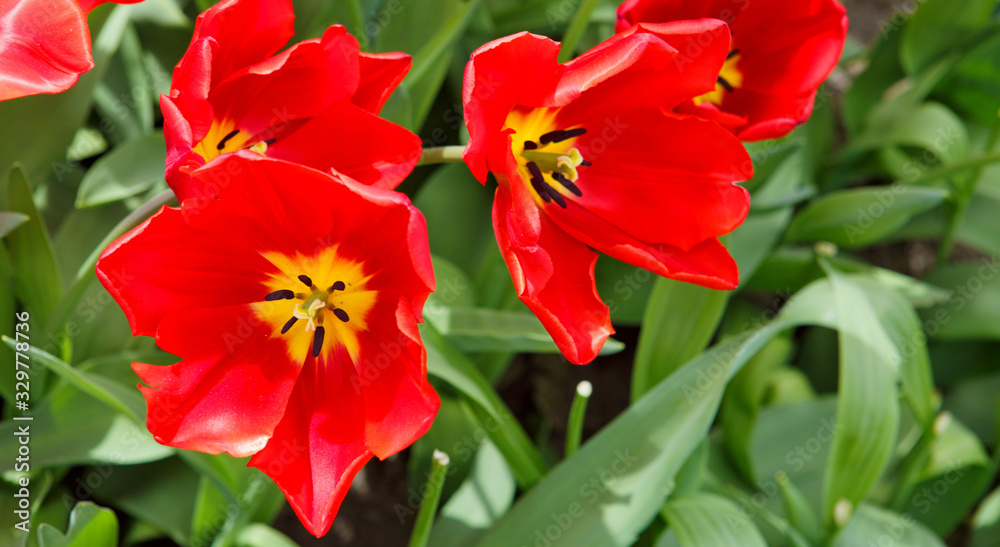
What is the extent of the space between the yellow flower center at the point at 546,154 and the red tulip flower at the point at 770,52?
0.13m

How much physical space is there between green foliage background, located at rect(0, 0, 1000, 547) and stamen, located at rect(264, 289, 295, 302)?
0.62 feet

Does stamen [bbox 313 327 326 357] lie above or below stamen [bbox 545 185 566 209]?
below

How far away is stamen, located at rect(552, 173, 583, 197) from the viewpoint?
2.89 ft

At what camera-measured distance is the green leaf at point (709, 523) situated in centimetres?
106

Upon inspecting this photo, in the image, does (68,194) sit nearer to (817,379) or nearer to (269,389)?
(269,389)

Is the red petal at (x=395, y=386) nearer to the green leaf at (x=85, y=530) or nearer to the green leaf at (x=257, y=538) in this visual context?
the green leaf at (x=85, y=530)

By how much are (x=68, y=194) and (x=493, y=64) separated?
3.14 ft

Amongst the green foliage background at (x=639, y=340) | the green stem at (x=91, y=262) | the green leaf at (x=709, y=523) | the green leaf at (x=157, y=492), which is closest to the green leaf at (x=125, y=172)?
the green foliage background at (x=639, y=340)

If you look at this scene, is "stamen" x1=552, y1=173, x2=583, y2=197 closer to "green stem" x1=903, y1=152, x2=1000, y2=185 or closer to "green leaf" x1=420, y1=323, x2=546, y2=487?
→ "green leaf" x1=420, y1=323, x2=546, y2=487

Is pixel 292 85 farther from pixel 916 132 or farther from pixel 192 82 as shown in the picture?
pixel 916 132

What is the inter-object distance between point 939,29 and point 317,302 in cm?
149

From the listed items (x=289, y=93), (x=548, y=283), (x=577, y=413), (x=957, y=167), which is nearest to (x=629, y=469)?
(x=577, y=413)

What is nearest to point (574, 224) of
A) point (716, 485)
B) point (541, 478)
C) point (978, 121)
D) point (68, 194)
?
point (541, 478)

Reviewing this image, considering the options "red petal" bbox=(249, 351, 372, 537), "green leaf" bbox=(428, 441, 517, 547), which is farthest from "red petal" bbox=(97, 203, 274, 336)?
"green leaf" bbox=(428, 441, 517, 547)
